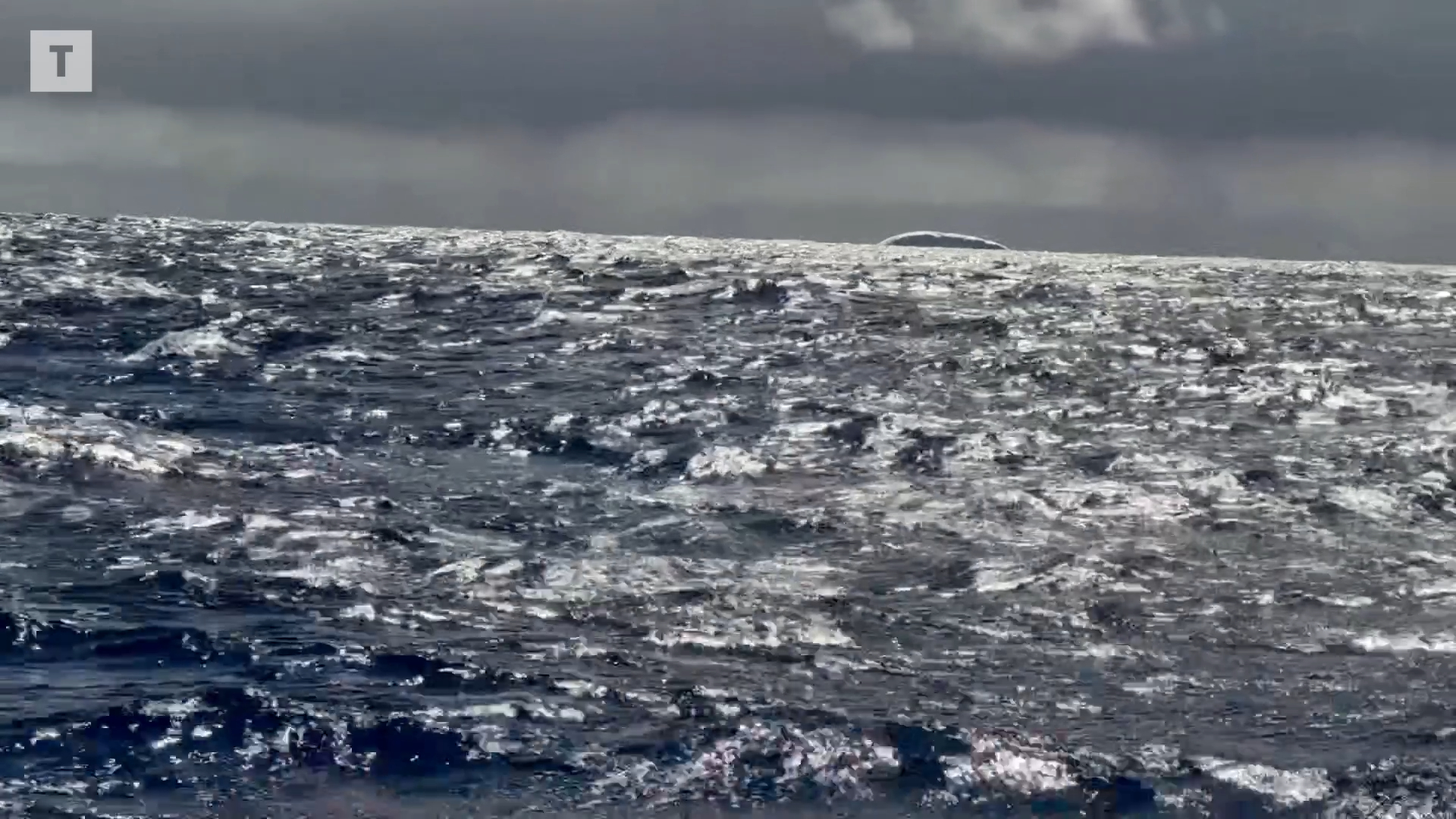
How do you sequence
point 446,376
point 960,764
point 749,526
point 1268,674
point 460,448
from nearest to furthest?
point 960,764
point 1268,674
point 749,526
point 460,448
point 446,376

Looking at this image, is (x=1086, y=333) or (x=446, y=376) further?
(x=1086, y=333)

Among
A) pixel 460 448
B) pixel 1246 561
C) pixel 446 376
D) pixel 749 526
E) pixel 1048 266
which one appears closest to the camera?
pixel 1246 561

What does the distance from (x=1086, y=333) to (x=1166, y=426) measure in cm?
2054

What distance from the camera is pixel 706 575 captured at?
22.6 meters

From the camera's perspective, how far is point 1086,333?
57.4m

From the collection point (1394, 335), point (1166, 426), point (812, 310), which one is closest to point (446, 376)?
point (1166, 426)

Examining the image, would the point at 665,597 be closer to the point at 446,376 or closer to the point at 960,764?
the point at 960,764

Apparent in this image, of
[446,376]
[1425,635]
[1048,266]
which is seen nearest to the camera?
[1425,635]

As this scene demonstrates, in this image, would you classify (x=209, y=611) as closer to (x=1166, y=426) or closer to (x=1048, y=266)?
(x=1166, y=426)

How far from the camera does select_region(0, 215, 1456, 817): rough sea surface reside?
1519 cm

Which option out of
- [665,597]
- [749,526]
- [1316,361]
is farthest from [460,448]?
[1316,361]

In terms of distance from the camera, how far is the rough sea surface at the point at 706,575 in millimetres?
15188

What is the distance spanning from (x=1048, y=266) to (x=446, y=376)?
233 ft

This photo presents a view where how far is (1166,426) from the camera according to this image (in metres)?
37.2
